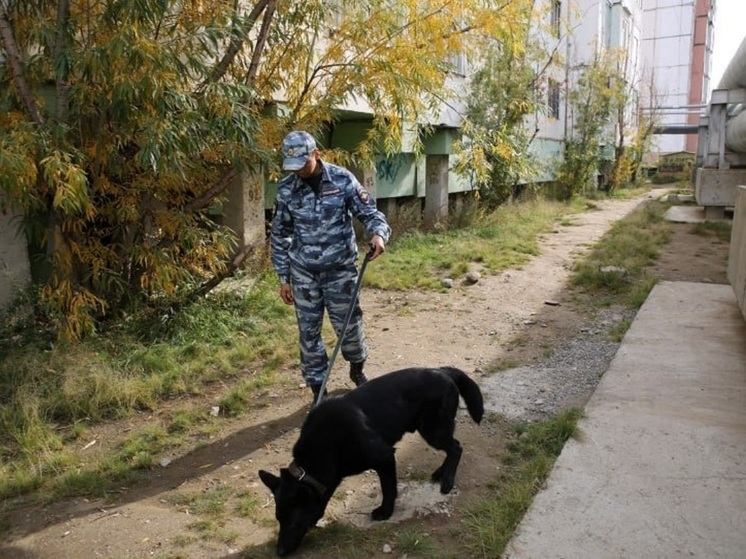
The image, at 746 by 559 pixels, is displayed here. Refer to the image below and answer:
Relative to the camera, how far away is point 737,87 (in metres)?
10.7

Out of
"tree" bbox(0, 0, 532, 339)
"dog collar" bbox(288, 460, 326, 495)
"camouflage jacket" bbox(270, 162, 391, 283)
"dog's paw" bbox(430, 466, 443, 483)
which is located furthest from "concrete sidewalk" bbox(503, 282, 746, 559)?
"tree" bbox(0, 0, 532, 339)

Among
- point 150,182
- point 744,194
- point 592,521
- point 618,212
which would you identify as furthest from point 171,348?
point 618,212

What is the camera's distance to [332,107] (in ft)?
18.6

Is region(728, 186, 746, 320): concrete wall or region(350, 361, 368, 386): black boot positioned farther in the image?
region(728, 186, 746, 320): concrete wall

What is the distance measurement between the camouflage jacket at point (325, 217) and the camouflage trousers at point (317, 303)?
0.07 m

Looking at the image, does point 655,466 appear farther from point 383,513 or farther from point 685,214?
point 685,214

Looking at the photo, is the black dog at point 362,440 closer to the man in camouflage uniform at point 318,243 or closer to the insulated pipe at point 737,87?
the man in camouflage uniform at point 318,243

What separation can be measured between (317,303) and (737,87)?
10078 millimetres

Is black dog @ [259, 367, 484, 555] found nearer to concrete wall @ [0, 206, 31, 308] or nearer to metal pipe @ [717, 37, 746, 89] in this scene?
concrete wall @ [0, 206, 31, 308]

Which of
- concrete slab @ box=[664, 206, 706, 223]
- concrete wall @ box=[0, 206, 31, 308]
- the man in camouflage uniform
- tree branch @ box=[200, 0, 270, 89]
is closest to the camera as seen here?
the man in camouflage uniform

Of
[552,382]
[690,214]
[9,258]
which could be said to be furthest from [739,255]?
[690,214]

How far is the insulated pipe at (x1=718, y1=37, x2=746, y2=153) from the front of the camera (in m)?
9.63

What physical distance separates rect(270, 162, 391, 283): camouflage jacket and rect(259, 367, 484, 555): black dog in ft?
3.49

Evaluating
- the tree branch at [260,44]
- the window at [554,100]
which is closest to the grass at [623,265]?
the tree branch at [260,44]
